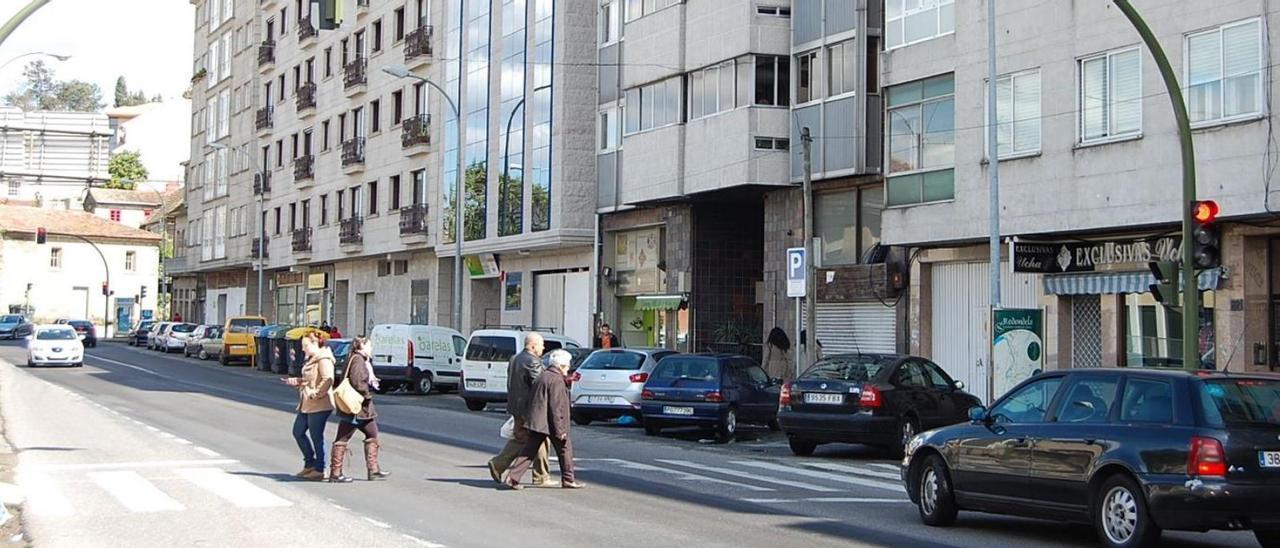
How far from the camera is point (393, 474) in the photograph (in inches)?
651

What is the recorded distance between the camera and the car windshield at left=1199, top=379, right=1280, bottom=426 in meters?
10.6

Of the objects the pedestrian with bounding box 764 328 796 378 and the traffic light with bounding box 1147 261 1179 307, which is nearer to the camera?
the traffic light with bounding box 1147 261 1179 307

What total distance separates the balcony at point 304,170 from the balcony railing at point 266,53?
23.5 feet

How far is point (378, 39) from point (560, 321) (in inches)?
688

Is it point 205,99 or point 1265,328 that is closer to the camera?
point 1265,328

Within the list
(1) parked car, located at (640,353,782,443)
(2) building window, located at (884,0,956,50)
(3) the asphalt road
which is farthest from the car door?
(2) building window, located at (884,0,956,50)

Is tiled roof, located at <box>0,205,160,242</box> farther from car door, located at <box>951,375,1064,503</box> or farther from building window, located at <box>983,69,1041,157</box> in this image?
car door, located at <box>951,375,1064,503</box>

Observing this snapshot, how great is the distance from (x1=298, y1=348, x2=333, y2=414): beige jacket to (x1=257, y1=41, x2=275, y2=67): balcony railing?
5514 centimetres

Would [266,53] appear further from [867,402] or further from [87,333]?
[867,402]

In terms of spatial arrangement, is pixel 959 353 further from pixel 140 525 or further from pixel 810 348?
pixel 140 525

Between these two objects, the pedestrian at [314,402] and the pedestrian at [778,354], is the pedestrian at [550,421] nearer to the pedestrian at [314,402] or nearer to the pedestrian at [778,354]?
the pedestrian at [314,402]

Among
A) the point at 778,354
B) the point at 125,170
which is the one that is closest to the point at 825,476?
the point at 778,354

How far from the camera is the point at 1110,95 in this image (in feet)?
76.9

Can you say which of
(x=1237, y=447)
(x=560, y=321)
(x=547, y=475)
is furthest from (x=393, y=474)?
(x=560, y=321)
